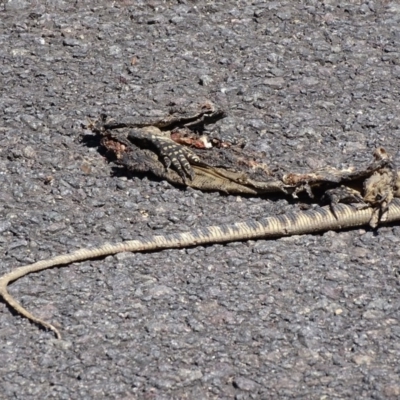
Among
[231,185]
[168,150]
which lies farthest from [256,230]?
[168,150]

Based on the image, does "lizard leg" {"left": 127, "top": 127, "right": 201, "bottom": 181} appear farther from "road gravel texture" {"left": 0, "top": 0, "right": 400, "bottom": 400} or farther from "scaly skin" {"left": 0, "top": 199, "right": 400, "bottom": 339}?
"scaly skin" {"left": 0, "top": 199, "right": 400, "bottom": 339}

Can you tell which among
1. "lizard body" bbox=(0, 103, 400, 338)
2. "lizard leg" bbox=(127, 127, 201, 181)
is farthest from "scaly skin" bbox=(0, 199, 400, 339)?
"lizard leg" bbox=(127, 127, 201, 181)

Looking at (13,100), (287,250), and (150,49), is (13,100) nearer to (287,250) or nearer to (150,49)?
(150,49)

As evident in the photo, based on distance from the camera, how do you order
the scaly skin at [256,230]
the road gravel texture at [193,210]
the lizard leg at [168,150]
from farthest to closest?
the lizard leg at [168,150] → the scaly skin at [256,230] → the road gravel texture at [193,210]

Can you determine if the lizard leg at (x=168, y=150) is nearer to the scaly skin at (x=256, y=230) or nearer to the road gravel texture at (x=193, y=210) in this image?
the road gravel texture at (x=193, y=210)

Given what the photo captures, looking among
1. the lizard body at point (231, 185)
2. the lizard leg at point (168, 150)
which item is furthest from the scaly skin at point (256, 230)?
the lizard leg at point (168, 150)

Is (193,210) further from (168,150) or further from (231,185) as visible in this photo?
(168,150)
